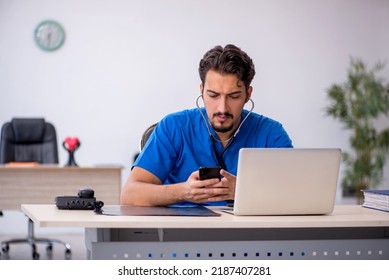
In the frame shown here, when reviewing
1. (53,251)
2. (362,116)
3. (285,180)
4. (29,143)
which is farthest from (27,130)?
(285,180)

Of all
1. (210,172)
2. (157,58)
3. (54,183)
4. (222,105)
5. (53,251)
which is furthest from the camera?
(157,58)

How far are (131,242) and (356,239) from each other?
715 millimetres

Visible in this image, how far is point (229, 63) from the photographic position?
98.0 inches

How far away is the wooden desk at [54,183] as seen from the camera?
196 inches

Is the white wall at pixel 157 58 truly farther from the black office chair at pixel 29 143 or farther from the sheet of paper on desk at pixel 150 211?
the sheet of paper on desk at pixel 150 211

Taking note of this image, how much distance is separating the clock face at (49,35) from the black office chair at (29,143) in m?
1.59

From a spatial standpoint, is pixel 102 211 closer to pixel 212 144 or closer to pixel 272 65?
pixel 212 144

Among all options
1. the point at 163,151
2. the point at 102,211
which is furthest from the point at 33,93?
the point at 102,211

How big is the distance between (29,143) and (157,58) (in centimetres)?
200

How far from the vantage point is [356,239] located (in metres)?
2.12

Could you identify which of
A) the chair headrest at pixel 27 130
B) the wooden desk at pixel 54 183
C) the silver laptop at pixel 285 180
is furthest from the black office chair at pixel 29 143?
the silver laptop at pixel 285 180

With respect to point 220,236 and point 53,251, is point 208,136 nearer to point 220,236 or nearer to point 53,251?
point 220,236
